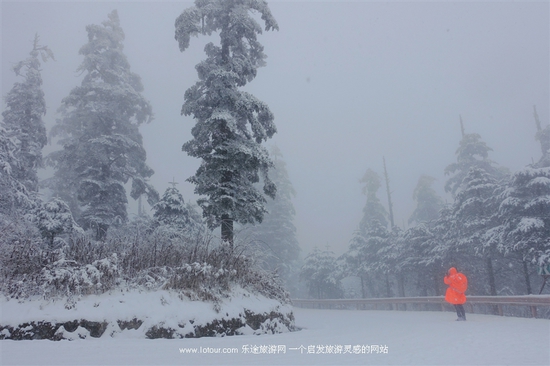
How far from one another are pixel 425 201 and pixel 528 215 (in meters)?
23.4

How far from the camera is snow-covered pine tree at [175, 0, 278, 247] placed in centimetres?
1052

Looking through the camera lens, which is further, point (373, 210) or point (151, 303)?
point (373, 210)

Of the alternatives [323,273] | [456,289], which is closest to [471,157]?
[323,273]

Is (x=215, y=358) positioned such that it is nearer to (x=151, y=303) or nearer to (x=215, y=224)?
(x=151, y=303)

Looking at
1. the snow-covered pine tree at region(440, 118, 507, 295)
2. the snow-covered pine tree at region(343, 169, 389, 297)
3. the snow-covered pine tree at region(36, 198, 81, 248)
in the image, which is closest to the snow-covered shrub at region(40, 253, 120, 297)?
the snow-covered pine tree at region(36, 198, 81, 248)

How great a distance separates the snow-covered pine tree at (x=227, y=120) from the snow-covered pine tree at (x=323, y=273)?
24.5 m

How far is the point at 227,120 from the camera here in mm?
10273

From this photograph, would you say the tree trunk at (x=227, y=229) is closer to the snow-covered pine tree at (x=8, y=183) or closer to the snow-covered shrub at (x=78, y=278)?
the snow-covered shrub at (x=78, y=278)

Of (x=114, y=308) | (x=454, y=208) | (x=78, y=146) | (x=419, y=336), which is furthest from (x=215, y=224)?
(x=454, y=208)

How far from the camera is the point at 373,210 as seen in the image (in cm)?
3816

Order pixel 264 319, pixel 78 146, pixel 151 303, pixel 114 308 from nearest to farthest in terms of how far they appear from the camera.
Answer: pixel 114 308 → pixel 151 303 → pixel 264 319 → pixel 78 146

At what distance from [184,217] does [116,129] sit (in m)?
9.18

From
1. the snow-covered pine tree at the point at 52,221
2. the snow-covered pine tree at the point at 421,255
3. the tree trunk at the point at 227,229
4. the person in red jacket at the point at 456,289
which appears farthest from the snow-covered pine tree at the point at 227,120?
the snow-covered pine tree at the point at 421,255

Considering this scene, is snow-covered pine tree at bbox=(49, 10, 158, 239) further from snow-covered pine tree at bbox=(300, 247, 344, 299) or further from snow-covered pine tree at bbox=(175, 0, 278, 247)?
snow-covered pine tree at bbox=(300, 247, 344, 299)
